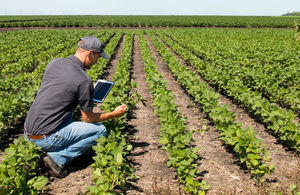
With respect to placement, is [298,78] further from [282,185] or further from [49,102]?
[49,102]

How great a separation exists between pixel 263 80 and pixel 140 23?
36.8m

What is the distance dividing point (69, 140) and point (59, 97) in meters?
0.63

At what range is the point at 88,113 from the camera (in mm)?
3355

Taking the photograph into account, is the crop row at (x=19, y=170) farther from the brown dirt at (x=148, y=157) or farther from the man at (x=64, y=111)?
the brown dirt at (x=148, y=157)

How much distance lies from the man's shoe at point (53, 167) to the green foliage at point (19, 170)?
0.14m

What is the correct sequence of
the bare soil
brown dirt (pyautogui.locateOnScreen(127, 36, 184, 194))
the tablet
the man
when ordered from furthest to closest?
1. the tablet
2. brown dirt (pyautogui.locateOnScreen(127, 36, 184, 194))
3. the bare soil
4. the man

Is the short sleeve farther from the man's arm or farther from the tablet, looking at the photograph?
the tablet

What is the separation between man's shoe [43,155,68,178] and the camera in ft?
11.1

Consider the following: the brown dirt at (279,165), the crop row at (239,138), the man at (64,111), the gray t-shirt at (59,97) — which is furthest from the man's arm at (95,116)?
the brown dirt at (279,165)

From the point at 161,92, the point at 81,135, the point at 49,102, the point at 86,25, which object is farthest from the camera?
the point at 86,25

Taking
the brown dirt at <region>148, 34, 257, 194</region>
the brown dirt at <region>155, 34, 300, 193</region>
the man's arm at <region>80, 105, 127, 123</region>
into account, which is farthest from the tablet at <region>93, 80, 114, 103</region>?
the brown dirt at <region>155, 34, 300, 193</region>

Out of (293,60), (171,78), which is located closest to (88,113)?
(171,78)

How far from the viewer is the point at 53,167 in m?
3.41

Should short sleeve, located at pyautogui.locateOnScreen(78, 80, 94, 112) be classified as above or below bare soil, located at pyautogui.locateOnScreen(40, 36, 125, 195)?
above
